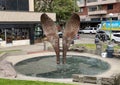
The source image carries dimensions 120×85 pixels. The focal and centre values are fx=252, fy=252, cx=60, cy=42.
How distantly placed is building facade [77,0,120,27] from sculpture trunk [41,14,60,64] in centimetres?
4526

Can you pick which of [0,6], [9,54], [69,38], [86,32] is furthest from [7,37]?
[86,32]

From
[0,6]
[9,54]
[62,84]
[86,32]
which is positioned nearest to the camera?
[62,84]

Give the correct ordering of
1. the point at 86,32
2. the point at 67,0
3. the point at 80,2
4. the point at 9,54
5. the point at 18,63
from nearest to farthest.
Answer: the point at 18,63 → the point at 9,54 → the point at 67,0 → the point at 86,32 → the point at 80,2

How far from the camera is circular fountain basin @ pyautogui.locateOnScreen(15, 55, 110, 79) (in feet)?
54.7

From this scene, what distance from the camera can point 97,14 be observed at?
229 ft

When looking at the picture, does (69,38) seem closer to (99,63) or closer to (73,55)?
(99,63)

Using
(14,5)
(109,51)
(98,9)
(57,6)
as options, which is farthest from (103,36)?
(98,9)

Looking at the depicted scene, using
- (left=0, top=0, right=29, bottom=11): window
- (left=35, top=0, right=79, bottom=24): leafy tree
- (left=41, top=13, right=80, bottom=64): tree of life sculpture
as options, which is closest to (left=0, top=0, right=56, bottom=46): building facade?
(left=0, top=0, right=29, bottom=11): window

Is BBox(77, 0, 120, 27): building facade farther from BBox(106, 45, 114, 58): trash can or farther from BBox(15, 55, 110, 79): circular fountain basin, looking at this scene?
BBox(15, 55, 110, 79): circular fountain basin

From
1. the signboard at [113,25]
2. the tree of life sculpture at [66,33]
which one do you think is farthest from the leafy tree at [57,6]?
the tree of life sculpture at [66,33]

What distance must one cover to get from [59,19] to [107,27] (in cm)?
1691

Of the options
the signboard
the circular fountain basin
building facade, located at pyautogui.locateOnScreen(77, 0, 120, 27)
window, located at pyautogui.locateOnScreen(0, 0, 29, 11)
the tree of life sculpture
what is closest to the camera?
the circular fountain basin

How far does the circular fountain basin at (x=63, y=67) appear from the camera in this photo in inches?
656

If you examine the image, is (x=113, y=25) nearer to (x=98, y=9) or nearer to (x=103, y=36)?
(x=103, y=36)
